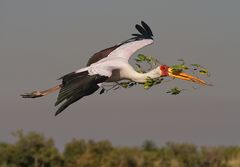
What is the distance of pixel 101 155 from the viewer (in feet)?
298

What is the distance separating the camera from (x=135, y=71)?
2244cm

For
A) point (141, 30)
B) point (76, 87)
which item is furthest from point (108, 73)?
point (141, 30)

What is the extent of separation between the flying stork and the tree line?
5775cm

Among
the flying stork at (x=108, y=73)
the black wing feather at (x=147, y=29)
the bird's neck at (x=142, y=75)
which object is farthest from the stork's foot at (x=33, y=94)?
the black wing feather at (x=147, y=29)

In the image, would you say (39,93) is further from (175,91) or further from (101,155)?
(101,155)

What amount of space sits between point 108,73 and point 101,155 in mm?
70271

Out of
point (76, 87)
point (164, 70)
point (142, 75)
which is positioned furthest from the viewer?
point (142, 75)

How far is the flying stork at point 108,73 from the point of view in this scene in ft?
64.8

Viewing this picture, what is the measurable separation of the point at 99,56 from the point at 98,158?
6540 cm

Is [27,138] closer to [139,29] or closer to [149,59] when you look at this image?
[139,29]

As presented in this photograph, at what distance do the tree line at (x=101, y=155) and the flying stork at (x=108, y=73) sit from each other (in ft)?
189

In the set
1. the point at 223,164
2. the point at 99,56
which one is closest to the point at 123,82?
the point at 99,56

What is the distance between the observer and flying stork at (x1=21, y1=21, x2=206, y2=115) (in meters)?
→ 19.8

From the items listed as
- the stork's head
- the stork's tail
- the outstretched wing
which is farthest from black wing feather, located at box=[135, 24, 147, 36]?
the outstretched wing
